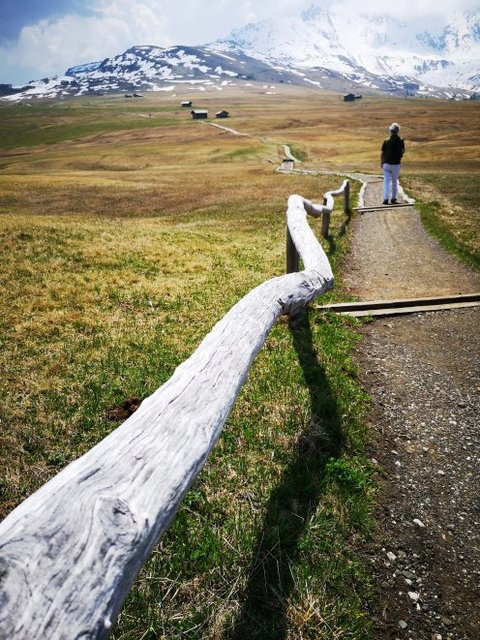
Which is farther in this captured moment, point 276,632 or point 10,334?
point 10,334

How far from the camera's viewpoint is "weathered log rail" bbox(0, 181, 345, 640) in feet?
4.89

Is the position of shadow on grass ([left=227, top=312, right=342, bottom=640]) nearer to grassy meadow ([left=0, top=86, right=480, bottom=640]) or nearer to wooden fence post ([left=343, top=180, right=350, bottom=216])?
grassy meadow ([left=0, top=86, right=480, bottom=640])

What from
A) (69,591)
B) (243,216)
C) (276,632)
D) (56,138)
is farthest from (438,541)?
(56,138)

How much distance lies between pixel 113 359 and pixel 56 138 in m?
132

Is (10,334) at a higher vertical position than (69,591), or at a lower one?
lower

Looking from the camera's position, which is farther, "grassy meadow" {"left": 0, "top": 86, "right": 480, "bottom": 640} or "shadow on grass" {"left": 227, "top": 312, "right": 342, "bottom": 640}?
"grassy meadow" {"left": 0, "top": 86, "right": 480, "bottom": 640}

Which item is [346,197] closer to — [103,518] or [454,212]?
[454,212]

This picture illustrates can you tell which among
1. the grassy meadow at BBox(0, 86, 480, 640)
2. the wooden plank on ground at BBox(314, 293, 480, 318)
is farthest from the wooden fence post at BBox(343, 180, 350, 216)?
the wooden plank on ground at BBox(314, 293, 480, 318)

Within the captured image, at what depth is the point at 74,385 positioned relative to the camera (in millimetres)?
5758

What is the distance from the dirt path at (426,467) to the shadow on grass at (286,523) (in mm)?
586

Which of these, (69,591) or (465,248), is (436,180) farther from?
(69,591)

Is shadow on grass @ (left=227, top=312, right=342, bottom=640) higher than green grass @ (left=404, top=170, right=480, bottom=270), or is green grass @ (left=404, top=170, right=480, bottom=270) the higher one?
green grass @ (left=404, top=170, right=480, bottom=270)

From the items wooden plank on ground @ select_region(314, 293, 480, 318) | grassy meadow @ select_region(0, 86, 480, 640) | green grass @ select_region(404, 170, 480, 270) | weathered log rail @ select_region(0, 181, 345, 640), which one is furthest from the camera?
green grass @ select_region(404, 170, 480, 270)

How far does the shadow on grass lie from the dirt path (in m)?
0.59
